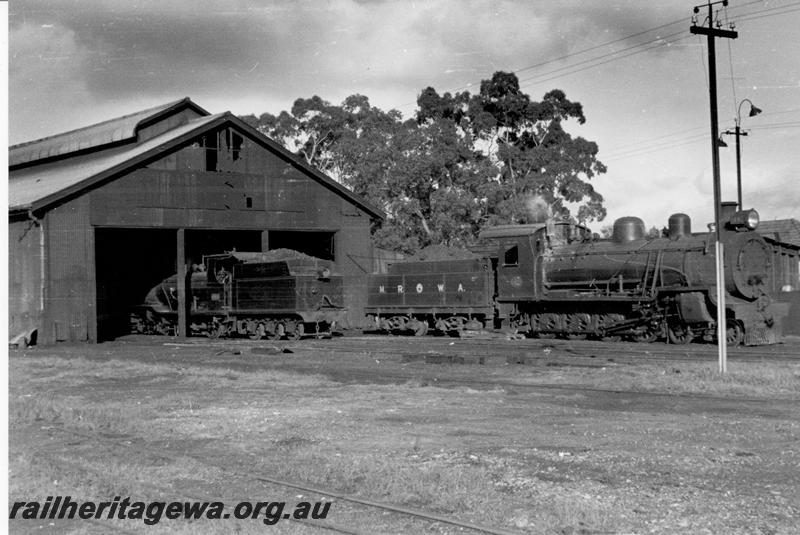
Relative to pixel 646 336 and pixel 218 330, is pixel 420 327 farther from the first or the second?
pixel 646 336

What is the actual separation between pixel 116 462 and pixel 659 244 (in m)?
18.3

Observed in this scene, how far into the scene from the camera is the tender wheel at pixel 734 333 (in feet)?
71.5

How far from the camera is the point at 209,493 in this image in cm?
734

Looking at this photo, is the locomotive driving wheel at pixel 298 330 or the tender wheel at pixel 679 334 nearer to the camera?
the tender wheel at pixel 679 334

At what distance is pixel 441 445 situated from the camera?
928cm

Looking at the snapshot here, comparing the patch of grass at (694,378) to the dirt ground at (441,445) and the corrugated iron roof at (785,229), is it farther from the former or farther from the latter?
the corrugated iron roof at (785,229)

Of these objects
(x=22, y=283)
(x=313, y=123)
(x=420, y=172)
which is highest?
(x=313, y=123)

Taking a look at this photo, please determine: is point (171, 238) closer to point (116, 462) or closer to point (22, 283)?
point (22, 283)

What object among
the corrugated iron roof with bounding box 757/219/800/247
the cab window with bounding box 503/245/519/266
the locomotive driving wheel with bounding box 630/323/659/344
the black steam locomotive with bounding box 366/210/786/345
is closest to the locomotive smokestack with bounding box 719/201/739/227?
the black steam locomotive with bounding box 366/210/786/345

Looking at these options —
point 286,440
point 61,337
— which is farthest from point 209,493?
point 61,337
